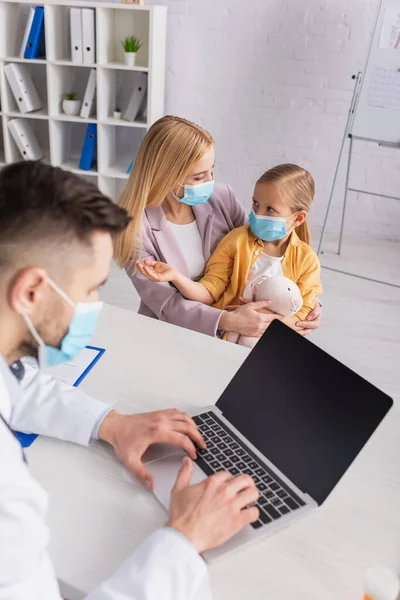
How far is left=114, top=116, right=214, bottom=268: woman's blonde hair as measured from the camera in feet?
5.29

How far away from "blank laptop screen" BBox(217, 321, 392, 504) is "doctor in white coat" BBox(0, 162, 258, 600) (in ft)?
0.42

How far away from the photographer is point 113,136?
12.8 feet

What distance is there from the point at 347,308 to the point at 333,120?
4.68 feet

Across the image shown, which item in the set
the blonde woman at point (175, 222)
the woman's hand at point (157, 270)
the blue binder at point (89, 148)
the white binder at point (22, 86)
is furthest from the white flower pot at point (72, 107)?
the woman's hand at point (157, 270)

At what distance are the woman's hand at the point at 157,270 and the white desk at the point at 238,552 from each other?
0.47 metres

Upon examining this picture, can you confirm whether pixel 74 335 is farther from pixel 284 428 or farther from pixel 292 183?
pixel 292 183

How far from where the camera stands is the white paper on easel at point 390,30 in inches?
123

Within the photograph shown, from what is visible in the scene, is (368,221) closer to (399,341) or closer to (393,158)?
(393,158)

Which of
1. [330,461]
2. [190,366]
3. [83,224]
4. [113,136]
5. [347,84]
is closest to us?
[83,224]

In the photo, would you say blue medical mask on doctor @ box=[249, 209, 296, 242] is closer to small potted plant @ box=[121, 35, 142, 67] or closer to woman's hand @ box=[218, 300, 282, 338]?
woman's hand @ box=[218, 300, 282, 338]

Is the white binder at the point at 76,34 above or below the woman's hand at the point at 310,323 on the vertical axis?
above

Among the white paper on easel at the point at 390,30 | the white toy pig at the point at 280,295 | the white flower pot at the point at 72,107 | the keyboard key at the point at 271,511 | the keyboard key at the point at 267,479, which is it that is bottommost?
the white toy pig at the point at 280,295

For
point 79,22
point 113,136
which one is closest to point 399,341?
point 113,136

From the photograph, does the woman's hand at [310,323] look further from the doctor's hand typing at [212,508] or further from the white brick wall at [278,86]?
the white brick wall at [278,86]
